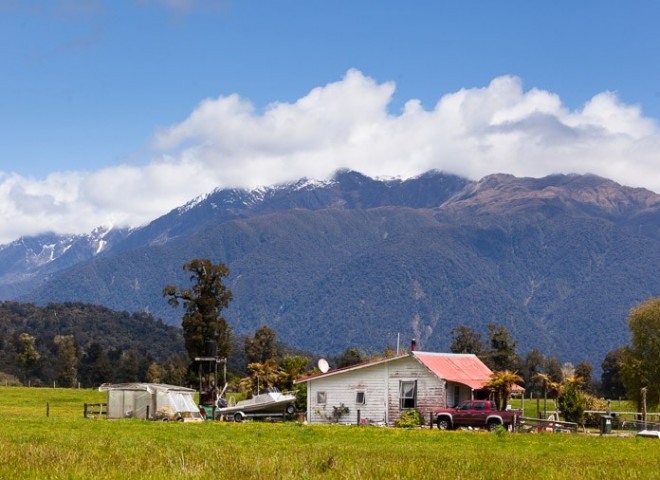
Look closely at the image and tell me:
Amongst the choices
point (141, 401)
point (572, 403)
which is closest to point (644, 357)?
point (572, 403)

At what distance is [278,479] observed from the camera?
14148mm

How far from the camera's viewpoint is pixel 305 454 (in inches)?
789

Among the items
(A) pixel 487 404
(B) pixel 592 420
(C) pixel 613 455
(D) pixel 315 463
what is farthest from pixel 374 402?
(D) pixel 315 463

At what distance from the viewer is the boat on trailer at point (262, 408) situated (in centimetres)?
5441

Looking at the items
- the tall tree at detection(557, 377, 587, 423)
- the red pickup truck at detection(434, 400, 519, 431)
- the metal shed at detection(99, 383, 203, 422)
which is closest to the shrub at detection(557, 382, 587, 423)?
the tall tree at detection(557, 377, 587, 423)

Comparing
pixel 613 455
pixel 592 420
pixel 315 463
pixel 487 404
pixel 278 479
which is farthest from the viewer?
pixel 592 420

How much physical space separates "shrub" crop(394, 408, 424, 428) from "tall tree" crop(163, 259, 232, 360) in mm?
23533

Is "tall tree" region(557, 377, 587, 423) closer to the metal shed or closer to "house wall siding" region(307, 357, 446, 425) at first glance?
"house wall siding" region(307, 357, 446, 425)

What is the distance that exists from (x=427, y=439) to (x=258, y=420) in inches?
806

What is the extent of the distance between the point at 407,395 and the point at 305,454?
114ft

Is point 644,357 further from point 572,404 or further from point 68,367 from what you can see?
point 68,367

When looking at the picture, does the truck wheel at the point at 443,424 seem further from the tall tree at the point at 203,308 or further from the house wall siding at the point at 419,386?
the tall tree at the point at 203,308

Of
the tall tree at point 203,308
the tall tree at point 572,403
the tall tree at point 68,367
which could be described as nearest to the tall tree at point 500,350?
the tall tree at point 203,308

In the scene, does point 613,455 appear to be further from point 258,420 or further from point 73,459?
point 258,420
